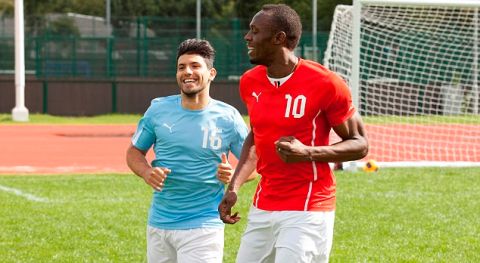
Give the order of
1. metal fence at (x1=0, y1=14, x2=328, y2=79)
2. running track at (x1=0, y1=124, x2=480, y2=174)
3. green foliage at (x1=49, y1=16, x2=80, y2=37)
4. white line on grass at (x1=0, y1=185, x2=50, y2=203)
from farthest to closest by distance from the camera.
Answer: green foliage at (x1=49, y1=16, x2=80, y2=37) < metal fence at (x1=0, y1=14, x2=328, y2=79) < running track at (x1=0, y1=124, x2=480, y2=174) < white line on grass at (x1=0, y1=185, x2=50, y2=203)

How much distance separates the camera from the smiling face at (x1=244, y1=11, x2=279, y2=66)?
551 cm

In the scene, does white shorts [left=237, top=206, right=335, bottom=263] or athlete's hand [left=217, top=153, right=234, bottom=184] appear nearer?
white shorts [left=237, top=206, right=335, bottom=263]

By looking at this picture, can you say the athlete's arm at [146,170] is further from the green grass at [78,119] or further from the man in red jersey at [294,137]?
the green grass at [78,119]

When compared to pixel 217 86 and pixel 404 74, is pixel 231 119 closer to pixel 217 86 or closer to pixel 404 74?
pixel 404 74

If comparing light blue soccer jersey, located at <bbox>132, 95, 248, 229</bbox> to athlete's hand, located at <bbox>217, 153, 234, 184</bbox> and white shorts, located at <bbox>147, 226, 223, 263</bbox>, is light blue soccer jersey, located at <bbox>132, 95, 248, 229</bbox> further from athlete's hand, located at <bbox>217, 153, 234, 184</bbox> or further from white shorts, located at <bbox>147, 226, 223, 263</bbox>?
athlete's hand, located at <bbox>217, 153, 234, 184</bbox>

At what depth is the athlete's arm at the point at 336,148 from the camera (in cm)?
518

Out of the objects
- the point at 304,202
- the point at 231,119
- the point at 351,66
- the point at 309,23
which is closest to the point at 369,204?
the point at 351,66

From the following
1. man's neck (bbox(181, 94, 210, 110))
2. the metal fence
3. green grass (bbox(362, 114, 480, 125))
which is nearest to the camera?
man's neck (bbox(181, 94, 210, 110))

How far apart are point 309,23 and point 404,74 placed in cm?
1392

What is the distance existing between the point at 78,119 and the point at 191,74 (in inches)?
1087

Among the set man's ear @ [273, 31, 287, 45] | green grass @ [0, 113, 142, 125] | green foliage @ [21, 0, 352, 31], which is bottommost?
green grass @ [0, 113, 142, 125]

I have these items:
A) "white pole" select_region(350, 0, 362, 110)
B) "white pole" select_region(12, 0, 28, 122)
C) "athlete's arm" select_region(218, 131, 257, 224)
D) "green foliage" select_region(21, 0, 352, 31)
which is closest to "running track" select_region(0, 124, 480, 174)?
"white pole" select_region(12, 0, 28, 122)

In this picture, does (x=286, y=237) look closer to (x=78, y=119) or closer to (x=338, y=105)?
(x=338, y=105)

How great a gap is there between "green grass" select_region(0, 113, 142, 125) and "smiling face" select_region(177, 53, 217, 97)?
24.5m
